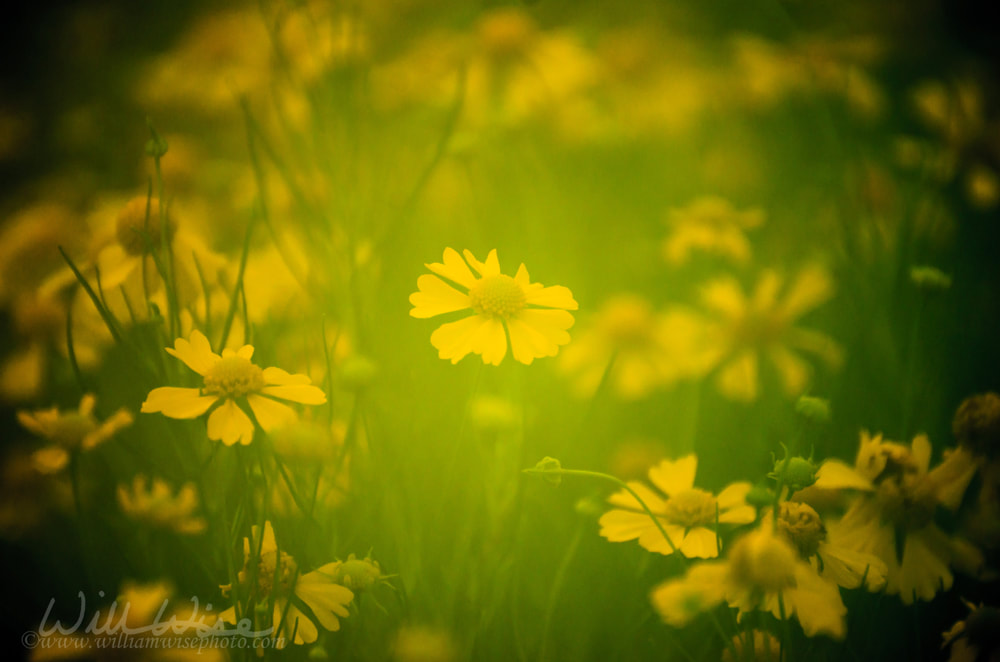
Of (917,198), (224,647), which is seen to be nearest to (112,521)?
(224,647)

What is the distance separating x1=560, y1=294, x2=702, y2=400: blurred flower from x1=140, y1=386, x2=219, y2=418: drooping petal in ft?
2.13

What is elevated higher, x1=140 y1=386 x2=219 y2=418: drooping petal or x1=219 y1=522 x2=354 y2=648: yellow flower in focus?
x1=140 y1=386 x2=219 y2=418: drooping petal

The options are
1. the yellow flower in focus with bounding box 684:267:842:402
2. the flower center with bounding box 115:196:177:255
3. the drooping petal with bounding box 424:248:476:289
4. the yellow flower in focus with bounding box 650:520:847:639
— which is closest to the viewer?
the yellow flower in focus with bounding box 650:520:847:639

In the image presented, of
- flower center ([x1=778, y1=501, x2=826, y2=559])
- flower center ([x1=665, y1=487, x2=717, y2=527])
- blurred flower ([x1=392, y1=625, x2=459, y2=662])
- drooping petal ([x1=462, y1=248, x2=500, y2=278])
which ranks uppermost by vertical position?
drooping petal ([x1=462, y1=248, x2=500, y2=278])

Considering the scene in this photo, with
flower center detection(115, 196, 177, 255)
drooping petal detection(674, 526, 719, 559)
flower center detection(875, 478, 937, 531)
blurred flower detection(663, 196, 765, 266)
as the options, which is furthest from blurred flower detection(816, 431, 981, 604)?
flower center detection(115, 196, 177, 255)

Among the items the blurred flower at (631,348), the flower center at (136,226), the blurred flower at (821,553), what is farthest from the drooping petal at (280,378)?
the blurred flower at (631,348)

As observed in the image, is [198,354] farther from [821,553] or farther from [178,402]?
[821,553]

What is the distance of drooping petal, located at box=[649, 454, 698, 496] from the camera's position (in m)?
0.56

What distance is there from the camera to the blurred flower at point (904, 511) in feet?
1.74

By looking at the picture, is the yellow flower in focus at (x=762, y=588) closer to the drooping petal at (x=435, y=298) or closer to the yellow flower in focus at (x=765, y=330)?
the drooping petal at (x=435, y=298)

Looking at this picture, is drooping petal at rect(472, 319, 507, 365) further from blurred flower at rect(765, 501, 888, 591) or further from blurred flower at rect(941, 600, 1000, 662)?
blurred flower at rect(941, 600, 1000, 662)

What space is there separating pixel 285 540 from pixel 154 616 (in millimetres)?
104

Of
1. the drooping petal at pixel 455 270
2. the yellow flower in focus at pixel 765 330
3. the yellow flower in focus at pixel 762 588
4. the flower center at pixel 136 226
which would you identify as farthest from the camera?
the yellow flower in focus at pixel 765 330

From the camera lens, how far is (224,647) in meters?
0.47
